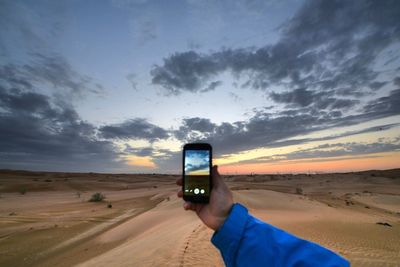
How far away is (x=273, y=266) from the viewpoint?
5.26 feet

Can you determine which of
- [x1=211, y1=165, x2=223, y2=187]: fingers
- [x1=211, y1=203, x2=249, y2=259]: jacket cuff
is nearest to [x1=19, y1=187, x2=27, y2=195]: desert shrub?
[x1=211, y1=165, x2=223, y2=187]: fingers

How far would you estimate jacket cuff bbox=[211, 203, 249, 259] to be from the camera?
1.68 m

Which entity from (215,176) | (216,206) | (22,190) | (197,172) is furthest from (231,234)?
(22,190)

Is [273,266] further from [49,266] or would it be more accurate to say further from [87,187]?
[87,187]

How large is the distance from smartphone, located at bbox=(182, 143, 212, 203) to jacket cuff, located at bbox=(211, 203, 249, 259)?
37 cm

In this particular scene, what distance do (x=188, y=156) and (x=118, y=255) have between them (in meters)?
6.72

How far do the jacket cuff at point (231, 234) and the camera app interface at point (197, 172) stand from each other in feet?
1.33

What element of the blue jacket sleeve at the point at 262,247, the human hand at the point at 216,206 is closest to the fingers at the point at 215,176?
the human hand at the point at 216,206

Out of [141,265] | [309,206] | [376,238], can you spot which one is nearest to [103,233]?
[141,265]

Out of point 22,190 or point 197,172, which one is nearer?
point 197,172

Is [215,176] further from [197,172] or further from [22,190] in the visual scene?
[22,190]

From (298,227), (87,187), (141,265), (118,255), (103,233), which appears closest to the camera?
(141,265)

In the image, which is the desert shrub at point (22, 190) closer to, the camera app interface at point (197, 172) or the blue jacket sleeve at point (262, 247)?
the camera app interface at point (197, 172)

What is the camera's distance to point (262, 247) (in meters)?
1.64
